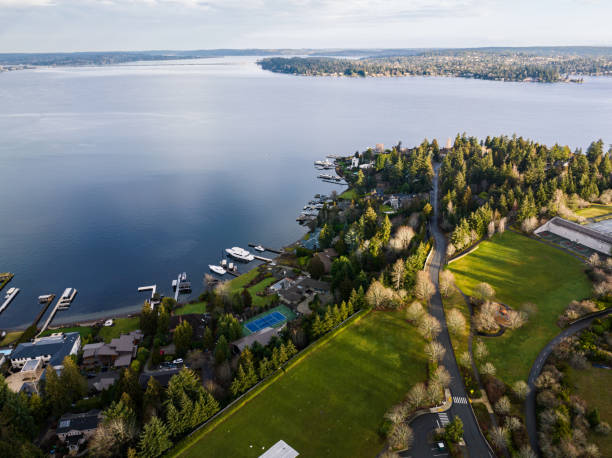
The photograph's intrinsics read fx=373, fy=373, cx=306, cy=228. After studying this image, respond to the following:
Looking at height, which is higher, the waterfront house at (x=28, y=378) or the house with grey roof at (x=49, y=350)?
the house with grey roof at (x=49, y=350)

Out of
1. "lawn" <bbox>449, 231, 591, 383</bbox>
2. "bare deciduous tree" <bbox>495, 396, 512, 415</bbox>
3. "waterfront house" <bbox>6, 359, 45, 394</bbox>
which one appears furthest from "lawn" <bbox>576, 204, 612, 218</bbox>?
"waterfront house" <bbox>6, 359, 45, 394</bbox>

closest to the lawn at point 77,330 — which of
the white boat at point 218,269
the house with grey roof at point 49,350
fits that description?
the house with grey roof at point 49,350

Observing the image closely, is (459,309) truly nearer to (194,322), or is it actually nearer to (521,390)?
(521,390)

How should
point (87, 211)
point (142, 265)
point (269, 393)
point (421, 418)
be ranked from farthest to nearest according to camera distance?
point (87, 211) → point (142, 265) → point (269, 393) → point (421, 418)

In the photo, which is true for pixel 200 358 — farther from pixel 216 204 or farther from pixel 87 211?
pixel 87 211

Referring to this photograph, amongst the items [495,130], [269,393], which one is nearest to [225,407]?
[269,393]

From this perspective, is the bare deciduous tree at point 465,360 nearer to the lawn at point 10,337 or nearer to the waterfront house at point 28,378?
the waterfront house at point 28,378
